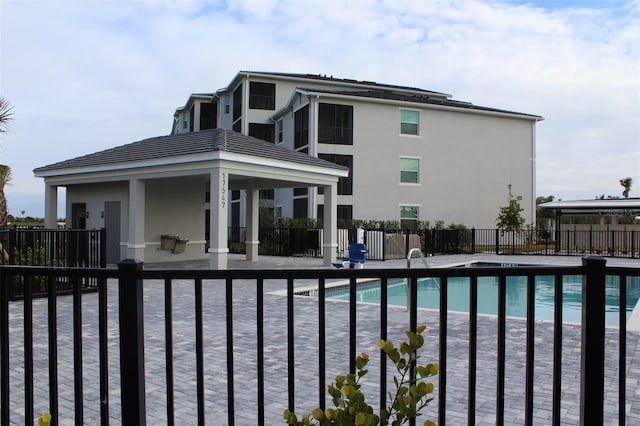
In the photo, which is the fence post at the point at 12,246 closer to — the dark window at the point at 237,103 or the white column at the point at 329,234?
the white column at the point at 329,234

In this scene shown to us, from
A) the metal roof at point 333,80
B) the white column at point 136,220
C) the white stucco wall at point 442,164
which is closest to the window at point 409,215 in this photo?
the white stucco wall at point 442,164

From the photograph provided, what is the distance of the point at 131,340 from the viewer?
96.0 inches

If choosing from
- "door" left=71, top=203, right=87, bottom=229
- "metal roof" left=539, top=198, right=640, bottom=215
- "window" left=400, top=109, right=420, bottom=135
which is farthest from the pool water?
"window" left=400, top=109, right=420, bottom=135

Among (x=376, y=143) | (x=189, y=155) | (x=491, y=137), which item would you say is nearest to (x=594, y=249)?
(x=491, y=137)

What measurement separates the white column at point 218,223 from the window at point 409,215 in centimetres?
1575

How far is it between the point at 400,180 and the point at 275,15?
711 inches

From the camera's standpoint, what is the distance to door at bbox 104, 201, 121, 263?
17938mm

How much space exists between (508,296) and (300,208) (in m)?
18.0

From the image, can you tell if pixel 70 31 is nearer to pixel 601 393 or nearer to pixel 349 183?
pixel 601 393

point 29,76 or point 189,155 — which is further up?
point 29,76

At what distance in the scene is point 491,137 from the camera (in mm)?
30438

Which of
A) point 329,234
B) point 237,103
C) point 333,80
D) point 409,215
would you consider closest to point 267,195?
point 237,103

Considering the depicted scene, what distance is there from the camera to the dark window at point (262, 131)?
112 feet

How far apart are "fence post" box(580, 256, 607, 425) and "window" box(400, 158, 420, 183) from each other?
26.3m
